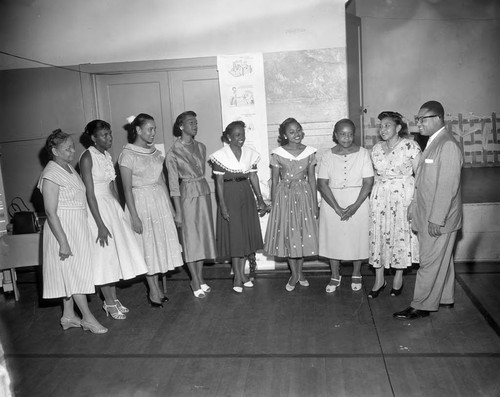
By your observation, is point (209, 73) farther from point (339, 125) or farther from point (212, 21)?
point (339, 125)

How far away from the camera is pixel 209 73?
226 inches

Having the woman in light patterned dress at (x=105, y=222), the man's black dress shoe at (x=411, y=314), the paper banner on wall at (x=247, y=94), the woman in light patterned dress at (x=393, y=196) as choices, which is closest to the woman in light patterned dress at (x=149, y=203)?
the woman in light patterned dress at (x=105, y=222)

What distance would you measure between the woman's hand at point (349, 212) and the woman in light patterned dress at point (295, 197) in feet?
0.95

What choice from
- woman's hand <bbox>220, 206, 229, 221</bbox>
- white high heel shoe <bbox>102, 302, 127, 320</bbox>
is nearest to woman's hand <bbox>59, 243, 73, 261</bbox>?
white high heel shoe <bbox>102, 302, 127, 320</bbox>

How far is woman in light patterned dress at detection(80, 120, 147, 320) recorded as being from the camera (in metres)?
4.21

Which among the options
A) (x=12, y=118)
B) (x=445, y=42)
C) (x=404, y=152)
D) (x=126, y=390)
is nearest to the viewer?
(x=126, y=390)

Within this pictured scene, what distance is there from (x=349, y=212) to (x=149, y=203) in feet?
5.75

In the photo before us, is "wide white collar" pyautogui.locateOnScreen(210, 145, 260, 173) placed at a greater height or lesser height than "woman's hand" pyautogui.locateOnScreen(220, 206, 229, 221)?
greater

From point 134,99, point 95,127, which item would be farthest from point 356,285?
point 134,99

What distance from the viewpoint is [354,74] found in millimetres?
5516

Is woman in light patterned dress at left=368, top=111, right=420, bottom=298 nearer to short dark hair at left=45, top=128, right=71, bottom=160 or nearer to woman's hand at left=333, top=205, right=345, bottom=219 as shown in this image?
woman's hand at left=333, top=205, right=345, bottom=219

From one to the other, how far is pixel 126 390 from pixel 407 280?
3.00 metres

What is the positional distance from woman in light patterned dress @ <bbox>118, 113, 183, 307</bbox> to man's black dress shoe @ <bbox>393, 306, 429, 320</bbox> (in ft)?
6.37

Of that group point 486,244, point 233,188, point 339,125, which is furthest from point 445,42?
point 233,188
